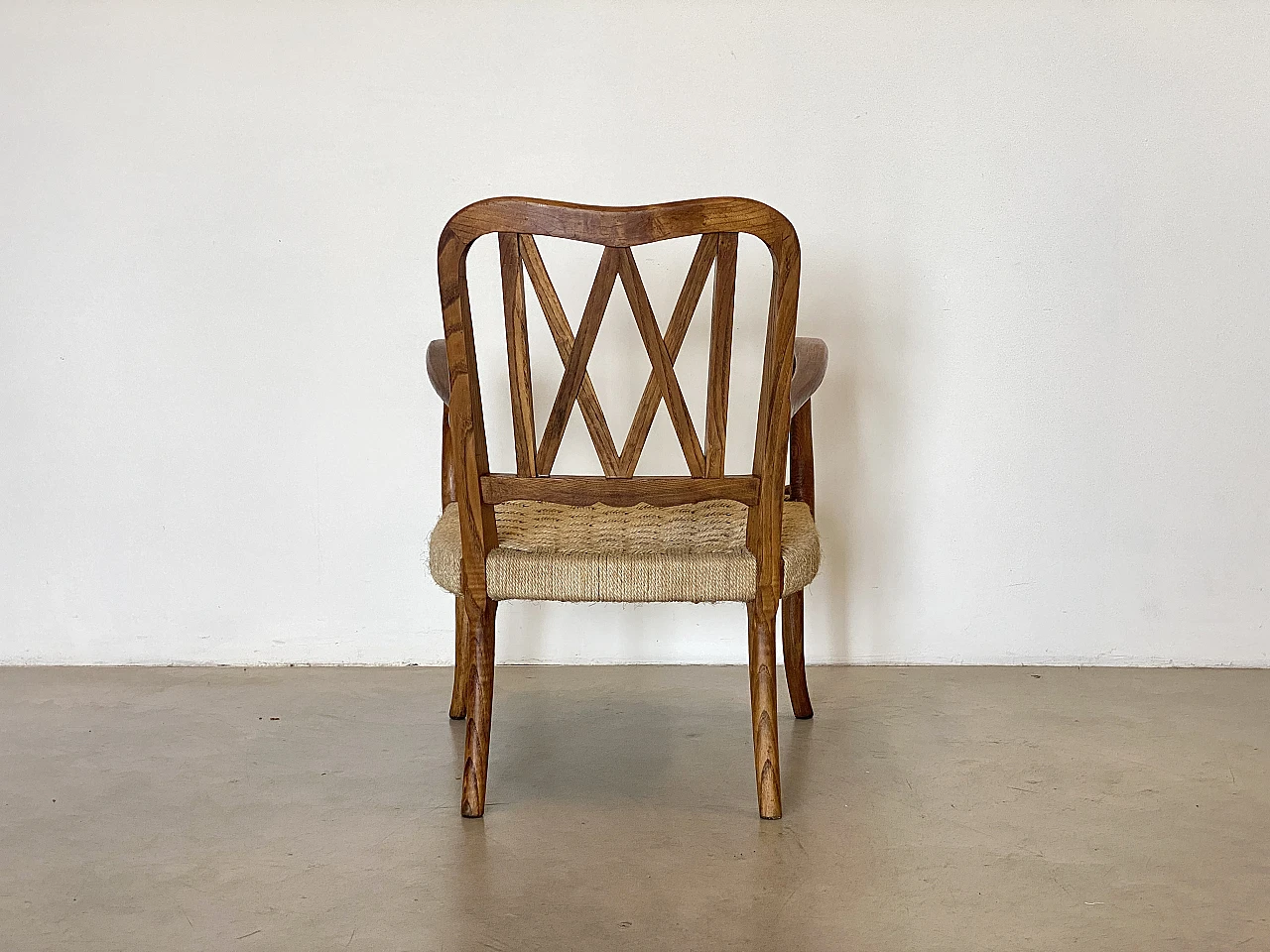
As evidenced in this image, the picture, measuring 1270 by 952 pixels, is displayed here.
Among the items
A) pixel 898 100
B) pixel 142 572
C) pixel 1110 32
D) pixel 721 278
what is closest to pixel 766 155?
pixel 898 100

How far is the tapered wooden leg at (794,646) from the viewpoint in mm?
2305

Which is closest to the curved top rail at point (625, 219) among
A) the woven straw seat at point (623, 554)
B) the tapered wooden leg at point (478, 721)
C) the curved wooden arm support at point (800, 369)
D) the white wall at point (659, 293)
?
the curved wooden arm support at point (800, 369)

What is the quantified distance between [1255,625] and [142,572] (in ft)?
8.44

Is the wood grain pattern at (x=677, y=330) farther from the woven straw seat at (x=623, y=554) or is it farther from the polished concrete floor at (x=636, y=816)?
the polished concrete floor at (x=636, y=816)

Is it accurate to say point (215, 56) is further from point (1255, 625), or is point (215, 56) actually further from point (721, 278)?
point (1255, 625)

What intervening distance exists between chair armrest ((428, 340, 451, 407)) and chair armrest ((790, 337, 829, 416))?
1.98ft

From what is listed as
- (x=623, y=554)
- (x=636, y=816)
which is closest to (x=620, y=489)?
(x=623, y=554)

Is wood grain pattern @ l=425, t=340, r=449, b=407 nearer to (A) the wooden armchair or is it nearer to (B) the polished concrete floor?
(A) the wooden armchair

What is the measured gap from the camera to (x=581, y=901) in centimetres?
157

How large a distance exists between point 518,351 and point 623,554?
1.11 feet

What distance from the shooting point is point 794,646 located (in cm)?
231

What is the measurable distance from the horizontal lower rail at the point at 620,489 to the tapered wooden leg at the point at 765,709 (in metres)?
0.18

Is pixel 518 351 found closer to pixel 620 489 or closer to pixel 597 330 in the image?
pixel 597 330

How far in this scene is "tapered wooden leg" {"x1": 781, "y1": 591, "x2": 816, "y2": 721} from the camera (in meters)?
2.30
